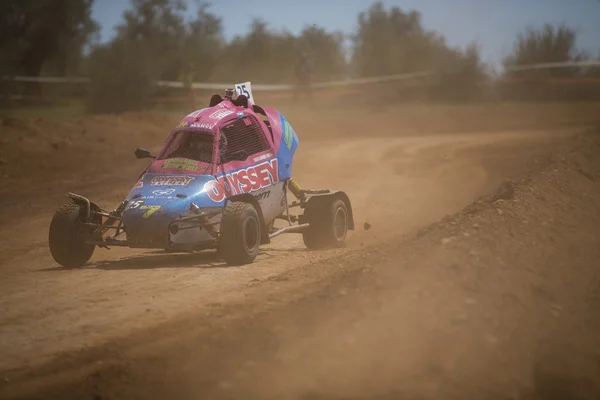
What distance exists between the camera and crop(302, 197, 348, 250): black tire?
441 inches

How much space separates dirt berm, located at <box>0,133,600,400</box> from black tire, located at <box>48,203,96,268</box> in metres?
3.17

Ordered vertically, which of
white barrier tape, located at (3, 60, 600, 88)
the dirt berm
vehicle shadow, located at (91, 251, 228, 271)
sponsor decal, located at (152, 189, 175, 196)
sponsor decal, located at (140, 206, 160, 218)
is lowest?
vehicle shadow, located at (91, 251, 228, 271)

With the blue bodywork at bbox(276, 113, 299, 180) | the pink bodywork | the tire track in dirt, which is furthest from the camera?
the blue bodywork at bbox(276, 113, 299, 180)

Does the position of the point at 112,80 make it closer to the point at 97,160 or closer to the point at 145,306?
the point at 97,160

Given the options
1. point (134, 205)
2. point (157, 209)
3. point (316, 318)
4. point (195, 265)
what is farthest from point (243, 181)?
point (316, 318)

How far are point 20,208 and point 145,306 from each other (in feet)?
30.2

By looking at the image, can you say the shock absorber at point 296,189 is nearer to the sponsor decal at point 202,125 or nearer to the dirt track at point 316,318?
the dirt track at point 316,318

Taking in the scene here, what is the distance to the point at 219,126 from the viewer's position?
10.3 meters

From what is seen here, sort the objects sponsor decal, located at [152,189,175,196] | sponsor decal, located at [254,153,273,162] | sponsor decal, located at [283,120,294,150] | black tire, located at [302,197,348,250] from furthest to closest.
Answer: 1. sponsor decal, located at [283,120,294,150]
2. black tire, located at [302,197,348,250]
3. sponsor decal, located at [254,153,273,162]
4. sponsor decal, located at [152,189,175,196]

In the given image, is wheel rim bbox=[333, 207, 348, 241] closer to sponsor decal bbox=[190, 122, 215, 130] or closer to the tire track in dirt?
the tire track in dirt

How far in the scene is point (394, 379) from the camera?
5535 millimetres

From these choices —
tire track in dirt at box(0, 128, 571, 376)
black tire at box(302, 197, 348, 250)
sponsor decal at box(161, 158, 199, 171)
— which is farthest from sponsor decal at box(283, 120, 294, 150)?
sponsor decal at box(161, 158, 199, 171)

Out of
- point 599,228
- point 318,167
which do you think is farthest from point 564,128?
point 599,228

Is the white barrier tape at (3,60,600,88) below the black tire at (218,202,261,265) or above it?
above
